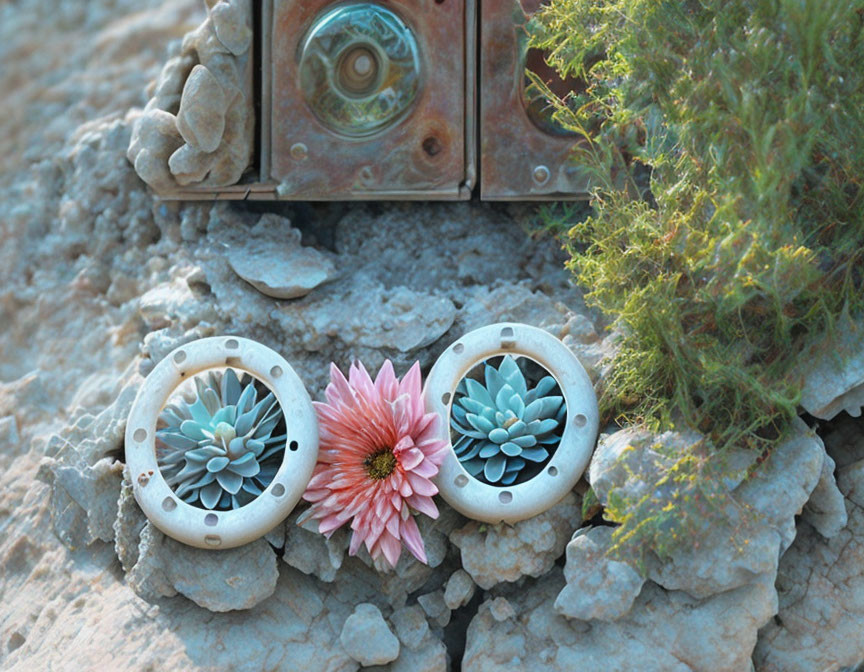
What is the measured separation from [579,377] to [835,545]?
66 centimetres

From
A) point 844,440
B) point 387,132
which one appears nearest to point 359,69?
point 387,132

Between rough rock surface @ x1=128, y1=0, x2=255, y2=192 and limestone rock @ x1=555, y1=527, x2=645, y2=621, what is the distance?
1.28m

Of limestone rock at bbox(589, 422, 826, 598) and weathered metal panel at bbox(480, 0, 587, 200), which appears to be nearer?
limestone rock at bbox(589, 422, 826, 598)

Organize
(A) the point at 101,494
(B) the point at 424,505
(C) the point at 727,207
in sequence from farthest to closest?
(A) the point at 101,494, (B) the point at 424,505, (C) the point at 727,207

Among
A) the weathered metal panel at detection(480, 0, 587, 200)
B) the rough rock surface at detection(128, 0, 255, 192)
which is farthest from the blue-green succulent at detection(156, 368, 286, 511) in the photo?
the weathered metal panel at detection(480, 0, 587, 200)

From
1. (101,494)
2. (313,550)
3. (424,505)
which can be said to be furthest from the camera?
(101,494)

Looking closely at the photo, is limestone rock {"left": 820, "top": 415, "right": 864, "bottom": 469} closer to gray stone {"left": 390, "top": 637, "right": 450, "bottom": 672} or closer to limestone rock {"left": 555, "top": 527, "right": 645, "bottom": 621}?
limestone rock {"left": 555, "top": 527, "right": 645, "bottom": 621}

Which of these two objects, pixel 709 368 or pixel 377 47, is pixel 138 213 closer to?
pixel 377 47

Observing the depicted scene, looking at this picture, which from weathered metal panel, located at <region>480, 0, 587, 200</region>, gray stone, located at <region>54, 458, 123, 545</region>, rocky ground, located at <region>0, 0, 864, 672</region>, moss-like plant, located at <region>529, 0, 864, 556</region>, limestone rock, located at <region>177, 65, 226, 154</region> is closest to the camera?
moss-like plant, located at <region>529, 0, 864, 556</region>

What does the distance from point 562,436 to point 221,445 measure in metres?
0.74

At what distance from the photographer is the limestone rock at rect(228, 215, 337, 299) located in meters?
2.57

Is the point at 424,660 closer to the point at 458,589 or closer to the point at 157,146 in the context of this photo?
the point at 458,589

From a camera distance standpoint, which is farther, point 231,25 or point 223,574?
point 231,25

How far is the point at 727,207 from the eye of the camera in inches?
81.0
